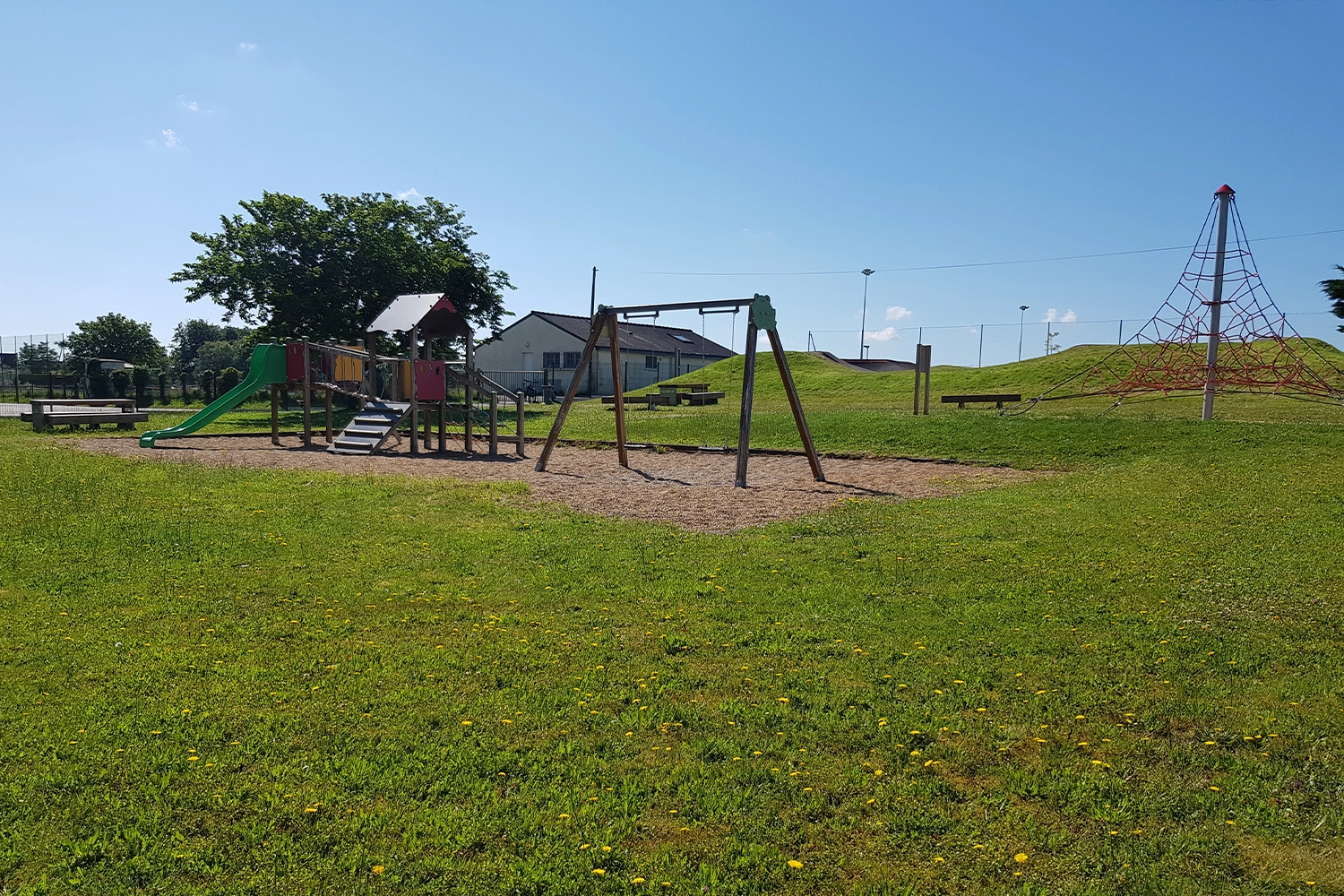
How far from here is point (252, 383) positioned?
2069cm

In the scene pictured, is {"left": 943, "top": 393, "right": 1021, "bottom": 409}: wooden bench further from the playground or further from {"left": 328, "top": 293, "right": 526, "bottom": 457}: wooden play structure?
the playground

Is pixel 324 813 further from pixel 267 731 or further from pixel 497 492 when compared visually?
pixel 497 492

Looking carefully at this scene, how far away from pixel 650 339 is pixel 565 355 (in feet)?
24.5

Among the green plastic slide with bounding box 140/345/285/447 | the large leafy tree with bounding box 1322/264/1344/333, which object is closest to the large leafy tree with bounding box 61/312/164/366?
the green plastic slide with bounding box 140/345/285/447

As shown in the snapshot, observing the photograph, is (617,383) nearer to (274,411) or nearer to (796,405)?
(796,405)

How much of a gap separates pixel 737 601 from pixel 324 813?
3663mm

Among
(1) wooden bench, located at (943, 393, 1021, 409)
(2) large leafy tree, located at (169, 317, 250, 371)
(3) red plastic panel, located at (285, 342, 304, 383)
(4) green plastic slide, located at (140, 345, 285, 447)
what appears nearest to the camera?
(4) green plastic slide, located at (140, 345, 285, 447)

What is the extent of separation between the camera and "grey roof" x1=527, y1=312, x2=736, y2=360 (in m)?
60.4

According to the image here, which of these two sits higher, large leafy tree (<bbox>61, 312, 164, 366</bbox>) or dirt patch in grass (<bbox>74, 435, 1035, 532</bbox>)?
large leafy tree (<bbox>61, 312, 164, 366</bbox>)

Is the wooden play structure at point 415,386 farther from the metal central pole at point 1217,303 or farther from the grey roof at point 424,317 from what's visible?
the metal central pole at point 1217,303

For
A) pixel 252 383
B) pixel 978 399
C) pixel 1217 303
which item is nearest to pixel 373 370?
pixel 252 383

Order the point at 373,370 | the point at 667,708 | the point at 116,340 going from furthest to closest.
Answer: the point at 116,340 → the point at 373,370 → the point at 667,708

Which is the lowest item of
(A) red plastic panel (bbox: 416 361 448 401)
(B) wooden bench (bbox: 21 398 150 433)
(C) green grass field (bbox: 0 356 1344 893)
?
(C) green grass field (bbox: 0 356 1344 893)

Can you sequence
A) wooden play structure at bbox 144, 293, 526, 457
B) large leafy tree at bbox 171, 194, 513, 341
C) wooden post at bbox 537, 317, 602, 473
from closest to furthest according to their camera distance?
wooden post at bbox 537, 317, 602, 473
wooden play structure at bbox 144, 293, 526, 457
large leafy tree at bbox 171, 194, 513, 341
